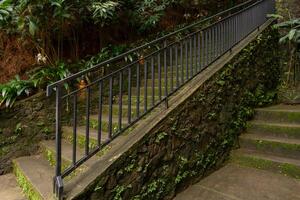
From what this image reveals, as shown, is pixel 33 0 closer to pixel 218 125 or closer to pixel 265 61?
pixel 218 125

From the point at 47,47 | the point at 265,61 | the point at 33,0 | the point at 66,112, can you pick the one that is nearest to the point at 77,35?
the point at 47,47

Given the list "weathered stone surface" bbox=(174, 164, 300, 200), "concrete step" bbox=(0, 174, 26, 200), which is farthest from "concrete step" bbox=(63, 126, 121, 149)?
"weathered stone surface" bbox=(174, 164, 300, 200)

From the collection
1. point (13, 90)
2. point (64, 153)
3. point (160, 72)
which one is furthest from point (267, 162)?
point (13, 90)

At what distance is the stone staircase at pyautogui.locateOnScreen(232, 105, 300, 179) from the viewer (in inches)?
141

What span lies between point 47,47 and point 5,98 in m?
1.24

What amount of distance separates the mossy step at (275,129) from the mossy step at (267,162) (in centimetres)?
39

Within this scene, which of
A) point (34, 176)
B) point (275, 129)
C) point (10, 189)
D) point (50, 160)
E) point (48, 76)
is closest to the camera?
point (34, 176)

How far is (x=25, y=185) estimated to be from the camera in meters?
3.30

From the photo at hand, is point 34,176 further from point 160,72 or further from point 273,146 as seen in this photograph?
point 273,146

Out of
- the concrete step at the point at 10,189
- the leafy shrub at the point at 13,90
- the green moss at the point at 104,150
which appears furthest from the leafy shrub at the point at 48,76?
the green moss at the point at 104,150

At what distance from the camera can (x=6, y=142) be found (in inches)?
160

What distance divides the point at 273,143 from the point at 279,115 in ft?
2.04

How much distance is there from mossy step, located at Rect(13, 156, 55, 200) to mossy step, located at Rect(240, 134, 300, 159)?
2619 mm

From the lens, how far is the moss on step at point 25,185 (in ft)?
9.46
